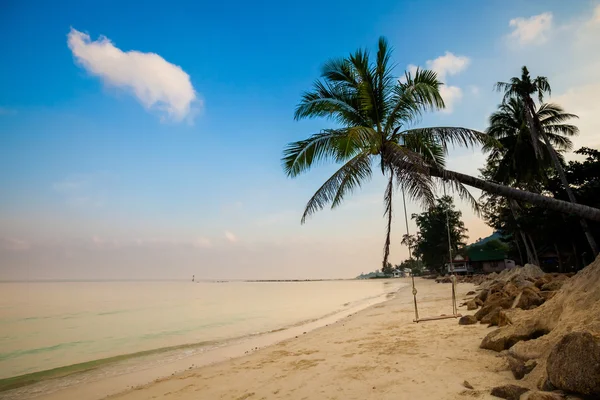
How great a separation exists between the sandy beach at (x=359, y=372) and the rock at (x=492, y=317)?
24 centimetres

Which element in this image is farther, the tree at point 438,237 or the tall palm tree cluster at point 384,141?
the tree at point 438,237

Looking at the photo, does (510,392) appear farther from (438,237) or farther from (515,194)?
(438,237)

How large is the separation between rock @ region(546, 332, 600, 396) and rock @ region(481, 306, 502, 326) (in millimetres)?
4092

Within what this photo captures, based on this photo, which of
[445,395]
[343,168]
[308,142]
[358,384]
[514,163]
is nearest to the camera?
[445,395]

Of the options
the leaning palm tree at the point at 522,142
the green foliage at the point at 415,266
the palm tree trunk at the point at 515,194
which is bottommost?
the green foliage at the point at 415,266

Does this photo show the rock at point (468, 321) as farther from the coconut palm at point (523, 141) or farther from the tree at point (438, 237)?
the tree at point (438, 237)

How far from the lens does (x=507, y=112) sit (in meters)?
22.1

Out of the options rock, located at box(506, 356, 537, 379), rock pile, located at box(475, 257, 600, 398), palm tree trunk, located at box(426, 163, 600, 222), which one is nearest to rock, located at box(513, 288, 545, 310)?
rock pile, located at box(475, 257, 600, 398)

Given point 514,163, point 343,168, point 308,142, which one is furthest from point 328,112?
point 514,163

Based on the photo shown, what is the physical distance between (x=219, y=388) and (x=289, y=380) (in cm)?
115

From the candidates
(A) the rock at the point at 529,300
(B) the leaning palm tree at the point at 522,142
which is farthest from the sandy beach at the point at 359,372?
(B) the leaning palm tree at the point at 522,142

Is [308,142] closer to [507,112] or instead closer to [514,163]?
[514,163]

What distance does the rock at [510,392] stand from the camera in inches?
115

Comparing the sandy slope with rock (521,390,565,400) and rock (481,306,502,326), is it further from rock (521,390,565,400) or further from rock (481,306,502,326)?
rock (521,390,565,400)
